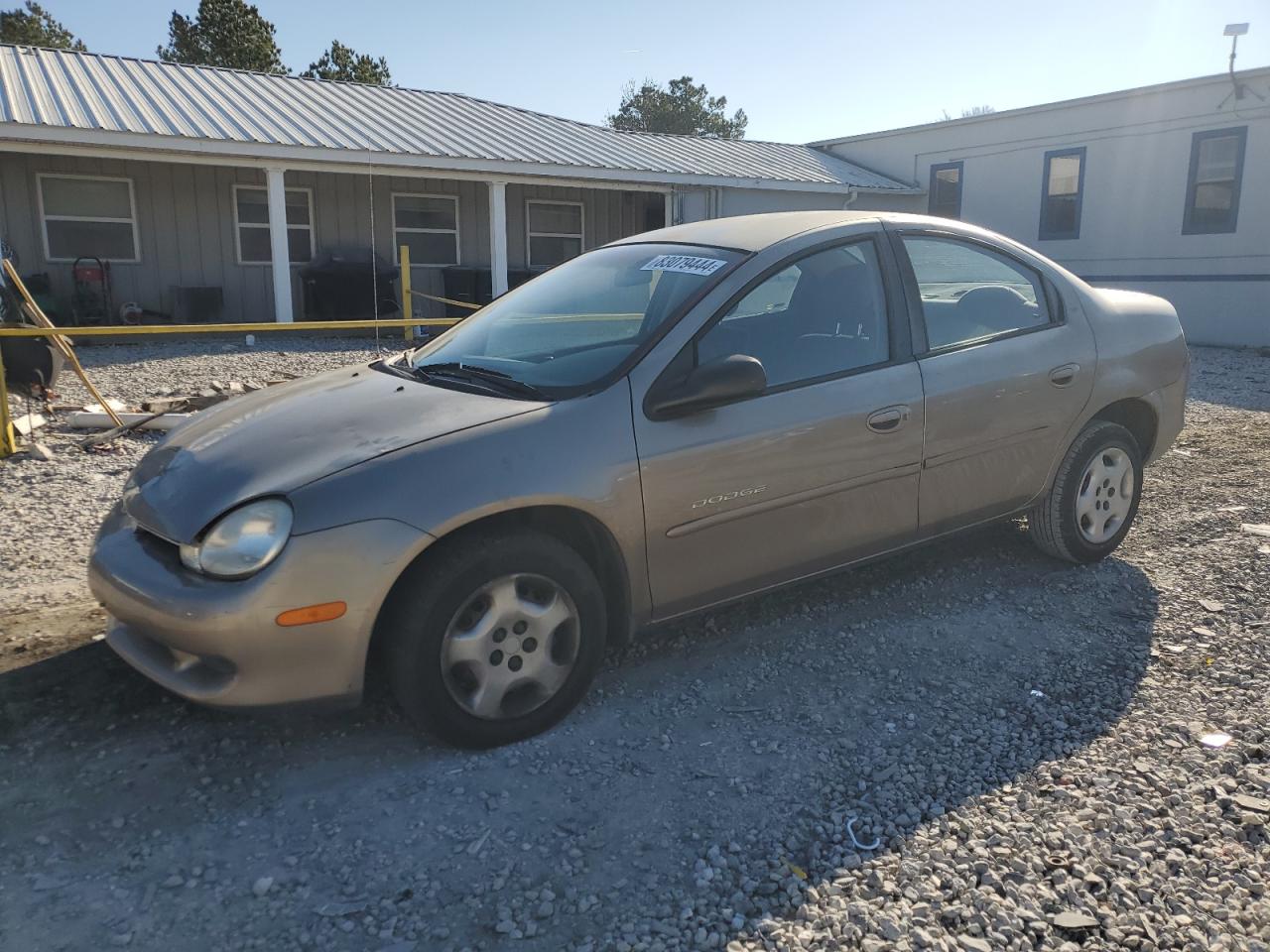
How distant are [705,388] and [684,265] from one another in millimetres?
747

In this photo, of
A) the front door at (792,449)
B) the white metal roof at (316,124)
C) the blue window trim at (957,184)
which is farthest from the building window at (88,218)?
the blue window trim at (957,184)

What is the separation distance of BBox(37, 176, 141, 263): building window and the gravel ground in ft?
43.1

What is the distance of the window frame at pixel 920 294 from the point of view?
393cm

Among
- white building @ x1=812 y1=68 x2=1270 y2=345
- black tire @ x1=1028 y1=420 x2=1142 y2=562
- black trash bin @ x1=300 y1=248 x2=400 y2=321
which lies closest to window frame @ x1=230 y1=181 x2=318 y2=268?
black trash bin @ x1=300 y1=248 x2=400 y2=321

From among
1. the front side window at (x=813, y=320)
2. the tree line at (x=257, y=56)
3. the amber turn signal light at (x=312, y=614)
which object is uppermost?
the tree line at (x=257, y=56)

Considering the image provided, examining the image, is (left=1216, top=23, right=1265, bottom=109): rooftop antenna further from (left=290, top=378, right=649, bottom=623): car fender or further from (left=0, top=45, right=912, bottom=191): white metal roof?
(left=290, top=378, right=649, bottom=623): car fender

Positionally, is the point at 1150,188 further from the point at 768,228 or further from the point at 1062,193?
the point at 768,228

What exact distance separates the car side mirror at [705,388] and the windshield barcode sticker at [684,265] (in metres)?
0.53

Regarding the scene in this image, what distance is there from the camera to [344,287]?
16328 millimetres

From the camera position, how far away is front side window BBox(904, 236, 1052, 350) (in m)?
4.03

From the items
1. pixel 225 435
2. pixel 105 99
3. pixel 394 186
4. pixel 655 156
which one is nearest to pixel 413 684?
pixel 225 435

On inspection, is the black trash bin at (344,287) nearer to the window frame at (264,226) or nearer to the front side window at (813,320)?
the window frame at (264,226)

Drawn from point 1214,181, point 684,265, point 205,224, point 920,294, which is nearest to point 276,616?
point 684,265

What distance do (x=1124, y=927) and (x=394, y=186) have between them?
57.3ft
